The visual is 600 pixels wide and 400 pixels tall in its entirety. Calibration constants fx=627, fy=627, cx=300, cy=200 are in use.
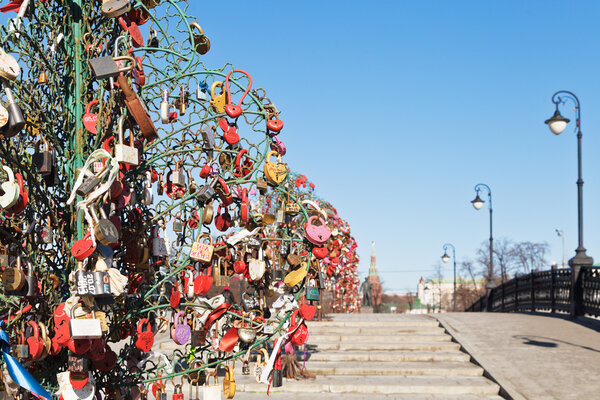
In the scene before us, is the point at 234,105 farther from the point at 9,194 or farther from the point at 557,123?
the point at 557,123

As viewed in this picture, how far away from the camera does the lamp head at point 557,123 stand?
16.1 meters

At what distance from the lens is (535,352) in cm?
1345

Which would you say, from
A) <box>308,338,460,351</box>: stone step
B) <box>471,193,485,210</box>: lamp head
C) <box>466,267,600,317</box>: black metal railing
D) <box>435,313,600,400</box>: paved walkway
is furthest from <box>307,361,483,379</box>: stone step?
<box>471,193,485,210</box>: lamp head

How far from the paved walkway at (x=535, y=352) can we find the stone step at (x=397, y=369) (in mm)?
415

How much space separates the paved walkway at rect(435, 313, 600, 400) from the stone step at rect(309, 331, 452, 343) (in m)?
0.45

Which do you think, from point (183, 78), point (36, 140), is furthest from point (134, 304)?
point (183, 78)

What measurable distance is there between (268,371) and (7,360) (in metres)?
1.93

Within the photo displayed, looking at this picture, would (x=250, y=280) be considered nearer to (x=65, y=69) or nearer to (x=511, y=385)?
(x=65, y=69)

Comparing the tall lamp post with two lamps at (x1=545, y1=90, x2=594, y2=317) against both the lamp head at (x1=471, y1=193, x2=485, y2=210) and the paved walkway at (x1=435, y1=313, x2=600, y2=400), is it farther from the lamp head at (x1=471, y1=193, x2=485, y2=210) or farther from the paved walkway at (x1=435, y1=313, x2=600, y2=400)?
the lamp head at (x1=471, y1=193, x2=485, y2=210)

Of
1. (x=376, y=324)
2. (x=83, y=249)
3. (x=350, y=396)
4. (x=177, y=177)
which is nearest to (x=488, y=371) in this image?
(x=350, y=396)

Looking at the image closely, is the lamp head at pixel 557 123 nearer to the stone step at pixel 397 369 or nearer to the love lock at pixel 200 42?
the stone step at pixel 397 369

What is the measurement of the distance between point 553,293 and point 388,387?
34.1 ft

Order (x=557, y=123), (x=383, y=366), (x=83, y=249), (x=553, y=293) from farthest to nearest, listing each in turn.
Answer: (x=553, y=293) < (x=557, y=123) < (x=383, y=366) < (x=83, y=249)

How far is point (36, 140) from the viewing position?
4.29 m
